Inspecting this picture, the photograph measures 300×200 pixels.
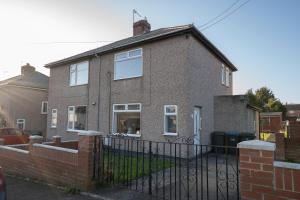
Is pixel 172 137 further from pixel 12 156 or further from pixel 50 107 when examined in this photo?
pixel 50 107

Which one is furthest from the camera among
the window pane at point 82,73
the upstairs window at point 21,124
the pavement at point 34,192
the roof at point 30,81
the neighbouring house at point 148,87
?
the roof at point 30,81

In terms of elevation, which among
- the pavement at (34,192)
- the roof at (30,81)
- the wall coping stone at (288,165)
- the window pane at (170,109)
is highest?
the roof at (30,81)

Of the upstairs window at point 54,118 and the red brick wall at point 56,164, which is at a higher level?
the upstairs window at point 54,118

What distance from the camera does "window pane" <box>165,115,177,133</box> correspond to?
34.7ft

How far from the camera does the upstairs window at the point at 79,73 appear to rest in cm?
1512

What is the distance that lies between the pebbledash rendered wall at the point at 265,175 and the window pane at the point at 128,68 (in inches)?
359

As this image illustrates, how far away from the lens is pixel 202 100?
11.9m

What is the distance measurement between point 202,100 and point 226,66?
6.15 meters

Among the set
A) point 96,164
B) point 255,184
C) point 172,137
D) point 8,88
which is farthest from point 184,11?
point 8,88

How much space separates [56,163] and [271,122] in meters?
29.1

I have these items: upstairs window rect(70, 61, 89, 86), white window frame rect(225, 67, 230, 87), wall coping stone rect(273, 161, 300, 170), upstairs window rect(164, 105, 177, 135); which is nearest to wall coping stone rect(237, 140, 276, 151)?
wall coping stone rect(273, 161, 300, 170)

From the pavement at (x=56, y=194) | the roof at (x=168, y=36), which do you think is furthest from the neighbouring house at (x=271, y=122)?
the pavement at (x=56, y=194)

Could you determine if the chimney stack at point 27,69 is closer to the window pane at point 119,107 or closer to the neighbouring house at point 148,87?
the neighbouring house at point 148,87

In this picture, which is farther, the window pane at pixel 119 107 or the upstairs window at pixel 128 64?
the window pane at pixel 119 107
